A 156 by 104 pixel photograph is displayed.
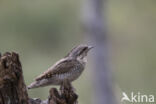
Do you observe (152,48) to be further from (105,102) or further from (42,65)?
(105,102)

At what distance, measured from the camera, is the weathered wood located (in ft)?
37.2

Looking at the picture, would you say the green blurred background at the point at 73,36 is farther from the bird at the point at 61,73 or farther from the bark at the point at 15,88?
the bark at the point at 15,88

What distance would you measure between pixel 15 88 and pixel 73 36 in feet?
A: 50.2

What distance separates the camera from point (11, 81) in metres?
11.4

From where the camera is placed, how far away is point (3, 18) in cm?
2819

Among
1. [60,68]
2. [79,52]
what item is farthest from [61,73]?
[79,52]

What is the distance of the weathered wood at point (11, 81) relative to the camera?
1134 cm

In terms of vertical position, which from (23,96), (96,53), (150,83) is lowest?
(150,83)

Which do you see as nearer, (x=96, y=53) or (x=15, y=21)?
(x=96, y=53)

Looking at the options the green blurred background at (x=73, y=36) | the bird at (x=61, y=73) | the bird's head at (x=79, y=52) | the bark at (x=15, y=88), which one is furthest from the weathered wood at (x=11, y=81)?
the green blurred background at (x=73, y=36)

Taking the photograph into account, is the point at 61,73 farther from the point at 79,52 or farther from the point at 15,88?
the point at 15,88

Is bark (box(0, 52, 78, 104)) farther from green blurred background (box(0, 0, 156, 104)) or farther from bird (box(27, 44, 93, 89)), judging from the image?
green blurred background (box(0, 0, 156, 104))

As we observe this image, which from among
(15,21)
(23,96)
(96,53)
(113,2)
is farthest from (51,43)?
(23,96)

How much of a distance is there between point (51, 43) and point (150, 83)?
482cm
